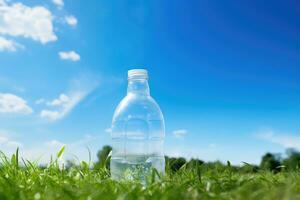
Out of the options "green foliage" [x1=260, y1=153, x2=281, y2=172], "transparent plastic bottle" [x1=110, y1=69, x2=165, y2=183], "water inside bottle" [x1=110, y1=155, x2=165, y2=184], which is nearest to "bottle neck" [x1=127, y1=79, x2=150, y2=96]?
"transparent plastic bottle" [x1=110, y1=69, x2=165, y2=183]

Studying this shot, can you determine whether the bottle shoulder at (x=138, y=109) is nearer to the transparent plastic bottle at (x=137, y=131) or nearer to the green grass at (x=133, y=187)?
the transparent plastic bottle at (x=137, y=131)

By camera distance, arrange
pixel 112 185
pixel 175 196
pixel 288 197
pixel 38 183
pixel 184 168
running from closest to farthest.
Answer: pixel 288 197 < pixel 175 196 < pixel 112 185 < pixel 38 183 < pixel 184 168

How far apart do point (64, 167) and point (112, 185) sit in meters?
1.52

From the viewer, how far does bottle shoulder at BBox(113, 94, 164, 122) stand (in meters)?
5.19

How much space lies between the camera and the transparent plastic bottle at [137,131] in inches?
202

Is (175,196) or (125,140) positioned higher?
(125,140)

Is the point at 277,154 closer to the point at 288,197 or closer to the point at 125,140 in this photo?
the point at 125,140

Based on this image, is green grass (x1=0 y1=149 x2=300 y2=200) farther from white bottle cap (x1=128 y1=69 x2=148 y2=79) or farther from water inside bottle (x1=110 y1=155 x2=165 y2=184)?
white bottle cap (x1=128 y1=69 x2=148 y2=79)

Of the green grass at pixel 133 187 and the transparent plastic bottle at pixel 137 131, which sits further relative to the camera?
the transparent plastic bottle at pixel 137 131

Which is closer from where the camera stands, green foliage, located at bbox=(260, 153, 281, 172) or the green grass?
the green grass

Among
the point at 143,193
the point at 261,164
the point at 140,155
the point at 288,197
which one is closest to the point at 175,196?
the point at 143,193

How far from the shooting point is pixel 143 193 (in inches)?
108

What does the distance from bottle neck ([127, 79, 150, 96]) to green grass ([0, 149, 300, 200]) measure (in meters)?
0.89

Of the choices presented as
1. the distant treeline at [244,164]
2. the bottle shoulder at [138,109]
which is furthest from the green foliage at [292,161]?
the bottle shoulder at [138,109]
